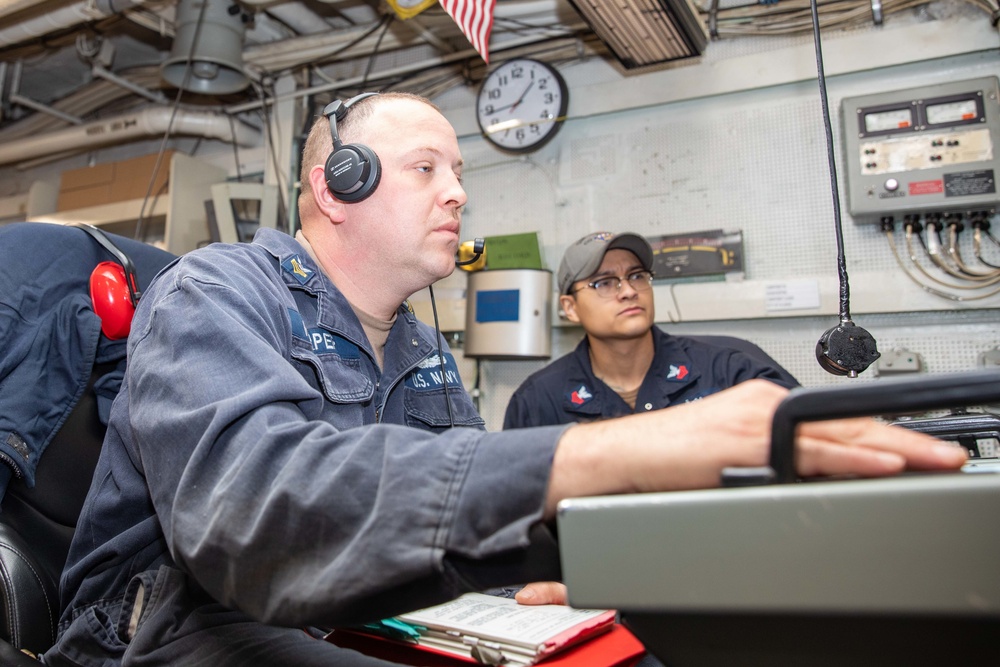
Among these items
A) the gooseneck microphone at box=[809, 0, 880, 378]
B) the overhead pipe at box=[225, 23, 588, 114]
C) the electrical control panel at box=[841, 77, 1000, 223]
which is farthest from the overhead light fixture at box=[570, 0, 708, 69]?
the gooseneck microphone at box=[809, 0, 880, 378]

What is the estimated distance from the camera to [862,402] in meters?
0.43

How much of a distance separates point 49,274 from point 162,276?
13.5 inches

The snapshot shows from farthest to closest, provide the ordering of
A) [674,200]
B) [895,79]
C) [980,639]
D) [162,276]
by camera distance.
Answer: [674,200] < [895,79] < [162,276] < [980,639]

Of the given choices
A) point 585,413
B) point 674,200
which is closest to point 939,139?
point 674,200

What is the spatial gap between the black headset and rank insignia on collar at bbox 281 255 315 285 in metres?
0.15

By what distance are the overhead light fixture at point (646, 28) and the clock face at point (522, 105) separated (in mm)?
409

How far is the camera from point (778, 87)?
2934 mm

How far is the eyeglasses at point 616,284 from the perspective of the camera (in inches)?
103

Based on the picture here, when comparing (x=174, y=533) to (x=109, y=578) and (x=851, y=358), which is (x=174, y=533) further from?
(x=851, y=358)

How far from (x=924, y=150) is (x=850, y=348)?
5.60ft

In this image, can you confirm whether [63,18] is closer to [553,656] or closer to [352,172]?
[352,172]

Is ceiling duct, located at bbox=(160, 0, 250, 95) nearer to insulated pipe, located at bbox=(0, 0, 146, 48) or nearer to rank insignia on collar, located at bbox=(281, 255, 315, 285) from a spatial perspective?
insulated pipe, located at bbox=(0, 0, 146, 48)

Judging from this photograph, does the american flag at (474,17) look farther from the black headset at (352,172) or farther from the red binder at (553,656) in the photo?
the red binder at (553,656)

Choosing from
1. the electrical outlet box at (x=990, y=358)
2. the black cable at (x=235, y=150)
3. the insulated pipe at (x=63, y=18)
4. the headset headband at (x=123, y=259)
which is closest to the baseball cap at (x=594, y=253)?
the electrical outlet box at (x=990, y=358)
